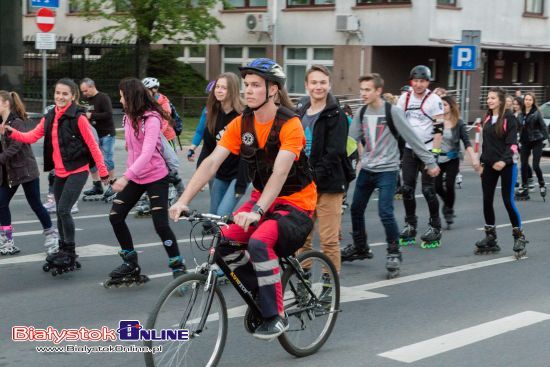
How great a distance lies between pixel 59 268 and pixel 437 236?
4252 millimetres

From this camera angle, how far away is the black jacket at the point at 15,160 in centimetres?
901

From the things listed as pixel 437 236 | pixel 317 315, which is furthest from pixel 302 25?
pixel 317 315

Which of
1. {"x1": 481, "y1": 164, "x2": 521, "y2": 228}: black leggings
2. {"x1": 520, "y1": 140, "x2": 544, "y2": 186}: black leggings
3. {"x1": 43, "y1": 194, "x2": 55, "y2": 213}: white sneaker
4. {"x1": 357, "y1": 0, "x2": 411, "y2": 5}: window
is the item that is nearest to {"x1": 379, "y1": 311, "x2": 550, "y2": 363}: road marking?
{"x1": 481, "y1": 164, "x2": 521, "y2": 228}: black leggings

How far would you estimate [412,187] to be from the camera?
1014cm

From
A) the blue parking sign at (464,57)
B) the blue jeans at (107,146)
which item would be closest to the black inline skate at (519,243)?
the blue jeans at (107,146)

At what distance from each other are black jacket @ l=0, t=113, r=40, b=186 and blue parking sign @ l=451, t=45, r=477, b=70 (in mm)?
13768

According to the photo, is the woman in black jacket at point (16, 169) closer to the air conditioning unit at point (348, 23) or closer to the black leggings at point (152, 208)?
the black leggings at point (152, 208)

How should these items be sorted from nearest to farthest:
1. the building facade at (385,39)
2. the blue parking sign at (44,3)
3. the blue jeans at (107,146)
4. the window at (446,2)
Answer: the blue jeans at (107,146), the blue parking sign at (44,3), the window at (446,2), the building facade at (385,39)

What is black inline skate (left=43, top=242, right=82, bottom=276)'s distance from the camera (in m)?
8.34

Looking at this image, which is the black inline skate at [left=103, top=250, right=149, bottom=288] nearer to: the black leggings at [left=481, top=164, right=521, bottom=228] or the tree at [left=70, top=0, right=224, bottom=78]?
the black leggings at [left=481, top=164, right=521, bottom=228]

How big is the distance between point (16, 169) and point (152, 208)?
211 centimetres

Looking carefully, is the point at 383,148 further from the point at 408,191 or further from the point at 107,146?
the point at 107,146

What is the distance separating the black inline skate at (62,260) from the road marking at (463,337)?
354cm

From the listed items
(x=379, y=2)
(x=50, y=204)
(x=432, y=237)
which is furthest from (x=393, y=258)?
(x=379, y=2)
